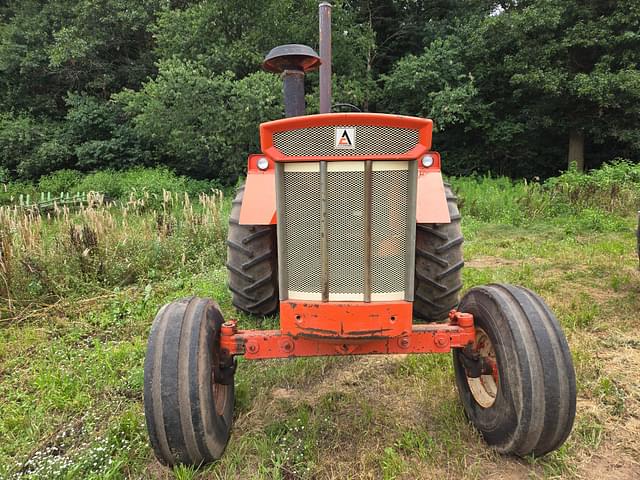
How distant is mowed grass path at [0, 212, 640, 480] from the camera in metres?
2.02

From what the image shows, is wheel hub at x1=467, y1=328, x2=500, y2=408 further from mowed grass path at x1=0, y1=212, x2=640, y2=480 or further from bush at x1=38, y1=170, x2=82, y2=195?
bush at x1=38, y1=170, x2=82, y2=195

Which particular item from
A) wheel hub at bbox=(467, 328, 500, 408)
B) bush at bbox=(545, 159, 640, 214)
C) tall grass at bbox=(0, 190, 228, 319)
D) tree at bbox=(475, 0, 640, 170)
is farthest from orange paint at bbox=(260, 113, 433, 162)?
tree at bbox=(475, 0, 640, 170)

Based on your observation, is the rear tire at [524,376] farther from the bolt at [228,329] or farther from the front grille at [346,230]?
the bolt at [228,329]

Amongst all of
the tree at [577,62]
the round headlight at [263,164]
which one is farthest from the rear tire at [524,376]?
the tree at [577,62]

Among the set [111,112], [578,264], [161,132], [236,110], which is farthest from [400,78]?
[578,264]

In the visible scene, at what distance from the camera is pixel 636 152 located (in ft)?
47.4

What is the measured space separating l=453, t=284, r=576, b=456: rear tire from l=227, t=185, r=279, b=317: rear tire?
1.28 meters

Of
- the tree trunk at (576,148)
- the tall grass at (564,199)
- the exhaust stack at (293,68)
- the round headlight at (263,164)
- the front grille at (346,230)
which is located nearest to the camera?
the front grille at (346,230)

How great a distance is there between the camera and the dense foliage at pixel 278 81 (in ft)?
40.5

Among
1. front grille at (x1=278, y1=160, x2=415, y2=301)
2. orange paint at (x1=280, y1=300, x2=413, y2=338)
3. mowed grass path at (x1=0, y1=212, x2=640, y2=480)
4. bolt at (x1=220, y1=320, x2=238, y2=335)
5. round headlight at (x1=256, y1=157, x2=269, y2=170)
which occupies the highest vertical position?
round headlight at (x1=256, y1=157, x2=269, y2=170)

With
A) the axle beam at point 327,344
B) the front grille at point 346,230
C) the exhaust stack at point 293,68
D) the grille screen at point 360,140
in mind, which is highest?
the exhaust stack at point 293,68

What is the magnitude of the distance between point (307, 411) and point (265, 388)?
1.10ft

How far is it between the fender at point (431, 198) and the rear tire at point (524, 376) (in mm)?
570

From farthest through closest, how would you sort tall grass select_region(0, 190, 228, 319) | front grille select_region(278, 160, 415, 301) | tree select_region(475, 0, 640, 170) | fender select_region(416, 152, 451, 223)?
tree select_region(475, 0, 640, 170) < tall grass select_region(0, 190, 228, 319) < fender select_region(416, 152, 451, 223) < front grille select_region(278, 160, 415, 301)
